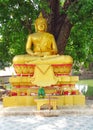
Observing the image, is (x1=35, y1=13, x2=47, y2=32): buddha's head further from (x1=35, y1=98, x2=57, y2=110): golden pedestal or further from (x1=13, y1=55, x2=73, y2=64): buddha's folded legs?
(x1=35, y1=98, x2=57, y2=110): golden pedestal

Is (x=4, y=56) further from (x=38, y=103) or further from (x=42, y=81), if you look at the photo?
(x=38, y=103)

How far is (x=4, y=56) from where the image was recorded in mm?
11297

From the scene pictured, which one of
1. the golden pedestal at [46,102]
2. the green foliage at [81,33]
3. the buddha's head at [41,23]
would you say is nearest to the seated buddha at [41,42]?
the buddha's head at [41,23]

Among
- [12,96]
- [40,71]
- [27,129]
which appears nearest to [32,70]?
[40,71]

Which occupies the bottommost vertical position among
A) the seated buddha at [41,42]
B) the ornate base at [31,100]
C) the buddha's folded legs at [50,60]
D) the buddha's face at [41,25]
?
the ornate base at [31,100]

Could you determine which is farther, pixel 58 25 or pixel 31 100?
pixel 58 25

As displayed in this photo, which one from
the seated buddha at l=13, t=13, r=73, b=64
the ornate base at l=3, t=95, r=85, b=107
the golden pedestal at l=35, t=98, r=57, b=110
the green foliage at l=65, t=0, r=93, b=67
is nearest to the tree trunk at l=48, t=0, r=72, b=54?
the green foliage at l=65, t=0, r=93, b=67

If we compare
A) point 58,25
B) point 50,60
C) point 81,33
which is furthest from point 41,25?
point 81,33

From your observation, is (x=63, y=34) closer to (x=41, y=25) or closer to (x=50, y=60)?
(x=41, y=25)

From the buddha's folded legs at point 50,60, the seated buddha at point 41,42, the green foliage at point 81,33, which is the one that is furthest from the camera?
the seated buddha at point 41,42

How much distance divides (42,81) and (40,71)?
0.85 feet

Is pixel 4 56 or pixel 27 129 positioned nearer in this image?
pixel 27 129

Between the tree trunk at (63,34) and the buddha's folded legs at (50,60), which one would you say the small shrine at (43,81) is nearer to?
the buddha's folded legs at (50,60)

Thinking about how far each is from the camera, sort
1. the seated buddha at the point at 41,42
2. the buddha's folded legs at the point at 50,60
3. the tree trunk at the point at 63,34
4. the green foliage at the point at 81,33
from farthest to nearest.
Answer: the tree trunk at the point at 63,34 → the seated buddha at the point at 41,42 → the buddha's folded legs at the point at 50,60 → the green foliage at the point at 81,33
